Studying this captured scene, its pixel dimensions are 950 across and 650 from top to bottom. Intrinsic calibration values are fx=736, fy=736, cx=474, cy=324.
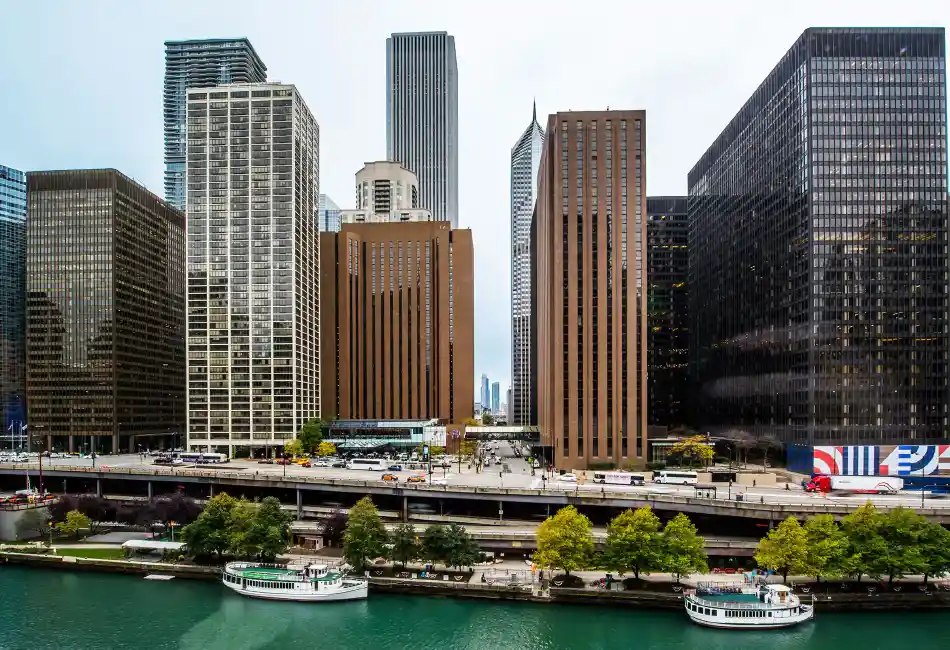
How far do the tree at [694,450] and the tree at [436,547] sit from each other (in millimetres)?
69476

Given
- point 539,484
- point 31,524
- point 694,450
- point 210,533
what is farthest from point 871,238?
point 31,524

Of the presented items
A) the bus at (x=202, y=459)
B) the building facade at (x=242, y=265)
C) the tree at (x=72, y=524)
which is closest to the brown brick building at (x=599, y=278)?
the bus at (x=202, y=459)

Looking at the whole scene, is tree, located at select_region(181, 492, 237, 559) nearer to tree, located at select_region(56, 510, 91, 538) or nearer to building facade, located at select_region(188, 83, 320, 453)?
tree, located at select_region(56, 510, 91, 538)

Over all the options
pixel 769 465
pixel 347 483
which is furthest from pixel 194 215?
pixel 769 465

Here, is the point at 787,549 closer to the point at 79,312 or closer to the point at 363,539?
the point at 363,539

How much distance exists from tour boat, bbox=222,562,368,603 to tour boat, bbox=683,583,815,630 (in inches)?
1313

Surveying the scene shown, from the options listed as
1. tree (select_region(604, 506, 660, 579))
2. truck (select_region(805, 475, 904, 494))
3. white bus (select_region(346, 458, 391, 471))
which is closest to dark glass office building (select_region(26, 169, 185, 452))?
white bus (select_region(346, 458, 391, 471))

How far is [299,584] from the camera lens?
76.3 m

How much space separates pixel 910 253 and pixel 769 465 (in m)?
42.8

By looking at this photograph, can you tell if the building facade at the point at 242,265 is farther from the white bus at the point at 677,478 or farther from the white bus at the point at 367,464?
the white bus at the point at 677,478

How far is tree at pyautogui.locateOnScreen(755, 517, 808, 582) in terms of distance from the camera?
235 feet

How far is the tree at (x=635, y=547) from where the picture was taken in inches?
2879

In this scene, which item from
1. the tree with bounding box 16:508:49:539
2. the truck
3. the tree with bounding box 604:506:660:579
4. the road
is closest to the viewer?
the tree with bounding box 604:506:660:579

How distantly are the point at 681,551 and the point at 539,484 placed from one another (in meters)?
32.8
